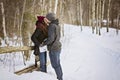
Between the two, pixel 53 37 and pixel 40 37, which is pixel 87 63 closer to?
pixel 40 37

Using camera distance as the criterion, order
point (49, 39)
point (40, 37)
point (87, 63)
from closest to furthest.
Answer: point (49, 39) < point (40, 37) < point (87, 63)

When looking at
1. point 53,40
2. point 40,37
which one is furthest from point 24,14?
point 53,40

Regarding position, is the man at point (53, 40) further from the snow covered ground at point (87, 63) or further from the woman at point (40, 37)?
the snow covered ground at point (87, 63)

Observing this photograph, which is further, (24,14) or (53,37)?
(24,14)

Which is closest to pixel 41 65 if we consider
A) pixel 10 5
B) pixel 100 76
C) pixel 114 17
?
pixel 100 76

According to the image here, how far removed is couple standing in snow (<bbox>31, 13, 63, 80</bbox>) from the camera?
8.91 metres

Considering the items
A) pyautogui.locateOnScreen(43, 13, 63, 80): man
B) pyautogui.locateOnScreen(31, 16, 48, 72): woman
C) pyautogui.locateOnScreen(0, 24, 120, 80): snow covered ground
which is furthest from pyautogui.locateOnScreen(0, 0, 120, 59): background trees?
pyautogui.locateOnScreen(43, 13, 63, 80): man

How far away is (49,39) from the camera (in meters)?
8.84

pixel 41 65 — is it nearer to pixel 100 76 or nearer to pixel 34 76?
pixel 34 76

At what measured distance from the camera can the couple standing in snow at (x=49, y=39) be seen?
29.2ft

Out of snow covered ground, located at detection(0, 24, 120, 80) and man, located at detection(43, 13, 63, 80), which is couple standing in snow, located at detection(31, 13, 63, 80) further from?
snow covered ground, located at detection(0, 24, 120, 80)

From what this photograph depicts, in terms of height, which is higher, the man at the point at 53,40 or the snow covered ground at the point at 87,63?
the man at the point at 53,40

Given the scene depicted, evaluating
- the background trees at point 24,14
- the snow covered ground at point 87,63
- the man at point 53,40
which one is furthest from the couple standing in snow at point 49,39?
the background trees at point 24,14

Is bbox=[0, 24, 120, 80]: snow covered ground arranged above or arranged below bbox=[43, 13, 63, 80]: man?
below
